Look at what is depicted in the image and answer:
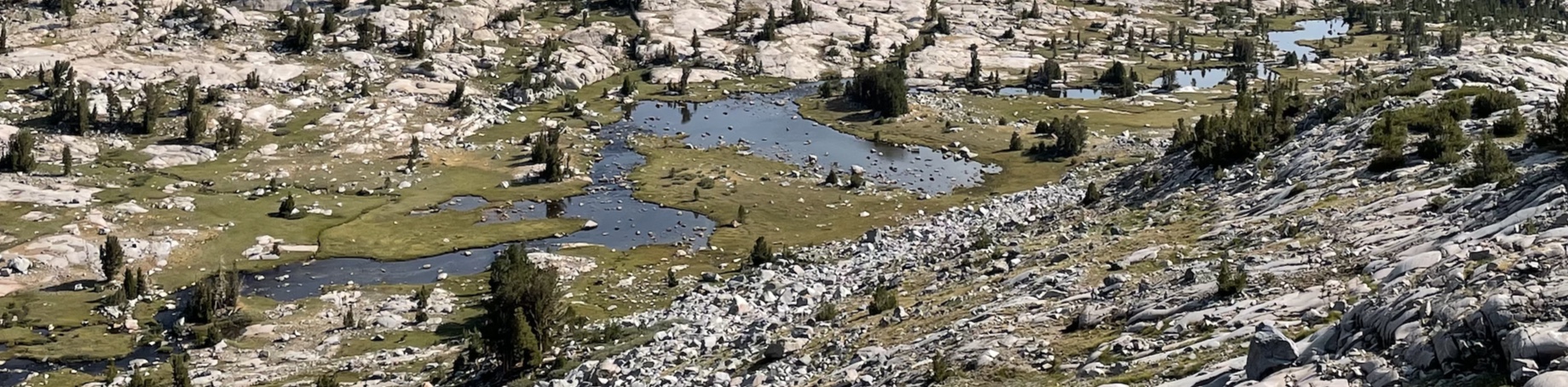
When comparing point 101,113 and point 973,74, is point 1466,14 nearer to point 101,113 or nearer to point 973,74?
point 973,74

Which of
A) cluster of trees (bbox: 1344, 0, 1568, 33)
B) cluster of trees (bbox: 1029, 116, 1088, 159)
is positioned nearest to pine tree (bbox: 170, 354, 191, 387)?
cluster of trees (bbox: 1029, 116, 1088, 159)

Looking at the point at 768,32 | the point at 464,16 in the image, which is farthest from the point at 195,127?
the point at 768,32

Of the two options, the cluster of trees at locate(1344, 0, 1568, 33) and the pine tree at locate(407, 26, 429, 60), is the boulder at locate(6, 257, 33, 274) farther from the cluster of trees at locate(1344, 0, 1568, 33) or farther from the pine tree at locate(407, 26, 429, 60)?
the cluster of trees at locate(1344, 0, 1568, 33)

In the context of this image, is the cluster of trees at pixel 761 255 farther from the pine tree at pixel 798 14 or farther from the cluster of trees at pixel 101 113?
the pine tree at pixel 798 14

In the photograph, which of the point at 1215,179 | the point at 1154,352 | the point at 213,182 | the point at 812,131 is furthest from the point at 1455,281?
the point at 812,131

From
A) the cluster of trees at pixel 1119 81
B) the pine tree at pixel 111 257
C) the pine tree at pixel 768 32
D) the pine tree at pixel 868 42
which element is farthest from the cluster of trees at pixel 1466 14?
the pine tree at pixel 111 257
